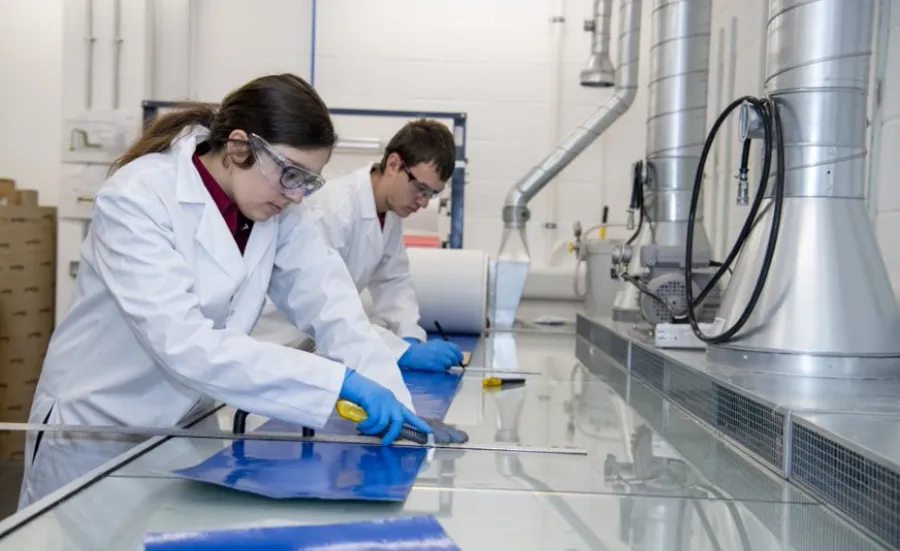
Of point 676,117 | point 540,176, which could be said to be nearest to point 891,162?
point 676,117

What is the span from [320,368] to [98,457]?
342mm

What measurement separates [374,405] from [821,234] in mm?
765

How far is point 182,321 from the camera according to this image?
111cm

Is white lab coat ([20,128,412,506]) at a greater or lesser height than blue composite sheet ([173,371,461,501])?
greater

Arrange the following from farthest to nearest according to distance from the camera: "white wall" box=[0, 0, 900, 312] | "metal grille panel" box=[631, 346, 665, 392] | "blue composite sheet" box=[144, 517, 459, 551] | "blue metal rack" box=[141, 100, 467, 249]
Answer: "white wall" box=[0, 0, 900, 312] < "blue metal rack" box=[141, 100, 467, 249] < "metal grille panel" box=[631, 346, 665, 392] < "blue composite sheet" box=[144, 517, 459, 551]

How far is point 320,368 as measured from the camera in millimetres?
1144

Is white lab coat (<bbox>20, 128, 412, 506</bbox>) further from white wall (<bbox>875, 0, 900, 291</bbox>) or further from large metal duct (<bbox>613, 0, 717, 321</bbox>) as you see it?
white wall (<bbox>875, 0, 900, 291</bbox>)

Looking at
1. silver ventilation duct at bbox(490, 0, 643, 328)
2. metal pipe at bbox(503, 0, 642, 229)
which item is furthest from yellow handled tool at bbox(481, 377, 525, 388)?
metal pipe at bbox(503, 0, 642, 229)

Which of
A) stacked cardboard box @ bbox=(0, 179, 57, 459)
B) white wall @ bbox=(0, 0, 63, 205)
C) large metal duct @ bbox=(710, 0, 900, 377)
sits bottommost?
stacked cardboard box @ bbox=(0, 179, 57, 459)

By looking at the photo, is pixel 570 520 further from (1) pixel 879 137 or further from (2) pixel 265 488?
(1) pixel 879 137

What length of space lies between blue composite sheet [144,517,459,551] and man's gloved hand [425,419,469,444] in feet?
1.30

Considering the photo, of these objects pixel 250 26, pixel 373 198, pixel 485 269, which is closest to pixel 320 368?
pixel 373 198

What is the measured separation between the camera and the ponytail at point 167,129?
1.34 m

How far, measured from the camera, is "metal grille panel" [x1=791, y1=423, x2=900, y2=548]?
31.3 inches
